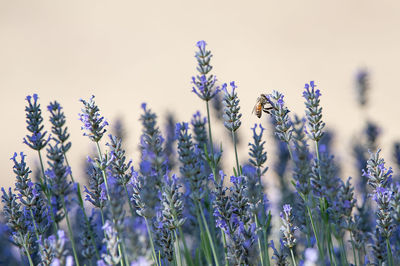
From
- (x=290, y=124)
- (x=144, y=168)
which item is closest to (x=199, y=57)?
(x=290, y=124)

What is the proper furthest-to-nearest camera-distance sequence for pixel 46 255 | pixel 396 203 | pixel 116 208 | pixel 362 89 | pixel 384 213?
pixel 362 89, pixel 384 213, pixel 396 203, pixel 46 255, pixel 116 208

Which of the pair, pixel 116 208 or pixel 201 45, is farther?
pixel 201 45

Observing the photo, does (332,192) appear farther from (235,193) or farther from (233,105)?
(233,105)

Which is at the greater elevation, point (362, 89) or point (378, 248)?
point (362, 89)

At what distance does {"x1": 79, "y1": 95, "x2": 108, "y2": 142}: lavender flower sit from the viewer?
277 cm

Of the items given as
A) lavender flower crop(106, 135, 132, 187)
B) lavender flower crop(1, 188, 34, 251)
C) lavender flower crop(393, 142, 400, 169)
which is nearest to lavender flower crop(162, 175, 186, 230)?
lavender flower crop(106, 135, 132, 187)

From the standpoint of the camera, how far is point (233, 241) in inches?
100

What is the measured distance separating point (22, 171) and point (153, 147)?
0.88m

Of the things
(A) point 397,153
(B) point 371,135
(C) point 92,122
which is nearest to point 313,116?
(C) point 92,122

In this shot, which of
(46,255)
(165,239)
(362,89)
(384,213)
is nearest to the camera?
(46,255)

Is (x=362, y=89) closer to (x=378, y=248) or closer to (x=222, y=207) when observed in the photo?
(x=378, y=248)

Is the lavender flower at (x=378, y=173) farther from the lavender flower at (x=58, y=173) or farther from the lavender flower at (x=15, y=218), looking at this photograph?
Result: the lavender flower at (x=15, y=218)

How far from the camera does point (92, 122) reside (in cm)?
276

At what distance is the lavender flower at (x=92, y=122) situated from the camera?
2766 millimetres
